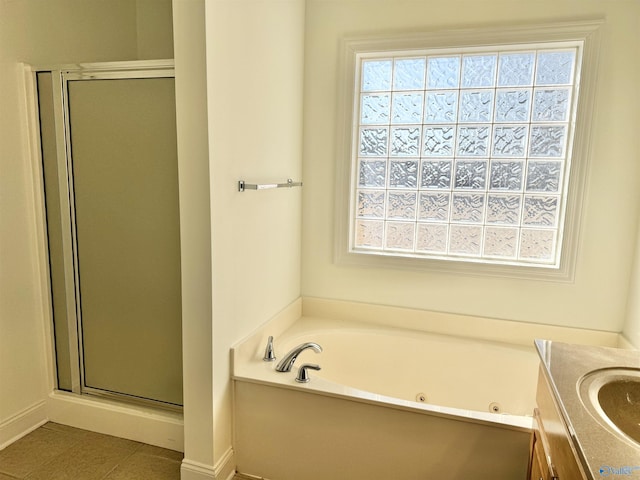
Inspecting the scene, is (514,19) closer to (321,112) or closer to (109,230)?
(321,112)

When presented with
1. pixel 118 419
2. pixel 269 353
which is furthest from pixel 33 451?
pixel 269 353

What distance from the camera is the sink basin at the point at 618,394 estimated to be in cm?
123

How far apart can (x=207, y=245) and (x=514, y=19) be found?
1.87 meters

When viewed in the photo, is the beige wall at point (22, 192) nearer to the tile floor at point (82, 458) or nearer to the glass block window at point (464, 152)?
the tile floor at point (82, 458)

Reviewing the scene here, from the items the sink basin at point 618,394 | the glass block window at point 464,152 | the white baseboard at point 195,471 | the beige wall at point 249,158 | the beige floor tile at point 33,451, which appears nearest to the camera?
the sink basin at point 618,394

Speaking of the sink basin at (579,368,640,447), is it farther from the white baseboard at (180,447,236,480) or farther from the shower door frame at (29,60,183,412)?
the shower door frame at (29,60,183,412)

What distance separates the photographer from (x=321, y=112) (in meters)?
2.61

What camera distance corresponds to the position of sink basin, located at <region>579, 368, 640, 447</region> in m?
1.23

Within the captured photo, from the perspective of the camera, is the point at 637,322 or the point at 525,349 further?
the point at 525,349

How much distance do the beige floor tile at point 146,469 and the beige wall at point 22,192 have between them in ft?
2.14

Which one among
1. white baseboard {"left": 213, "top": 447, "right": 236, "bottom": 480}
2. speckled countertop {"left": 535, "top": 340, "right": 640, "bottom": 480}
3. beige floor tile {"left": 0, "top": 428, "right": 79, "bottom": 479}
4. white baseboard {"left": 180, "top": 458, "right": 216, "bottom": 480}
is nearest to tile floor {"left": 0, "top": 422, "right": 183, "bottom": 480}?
beige floor tile {"left": 0, "top": 428, "right": 79, "bottom": 479}

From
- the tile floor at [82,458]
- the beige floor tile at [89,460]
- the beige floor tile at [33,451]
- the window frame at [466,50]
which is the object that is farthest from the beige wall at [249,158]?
the beige floor tile at [33,451]

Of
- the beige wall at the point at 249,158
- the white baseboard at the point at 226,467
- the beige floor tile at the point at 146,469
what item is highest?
the beige wall at the point at 249,158

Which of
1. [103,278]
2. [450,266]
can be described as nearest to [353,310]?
[450,266]
